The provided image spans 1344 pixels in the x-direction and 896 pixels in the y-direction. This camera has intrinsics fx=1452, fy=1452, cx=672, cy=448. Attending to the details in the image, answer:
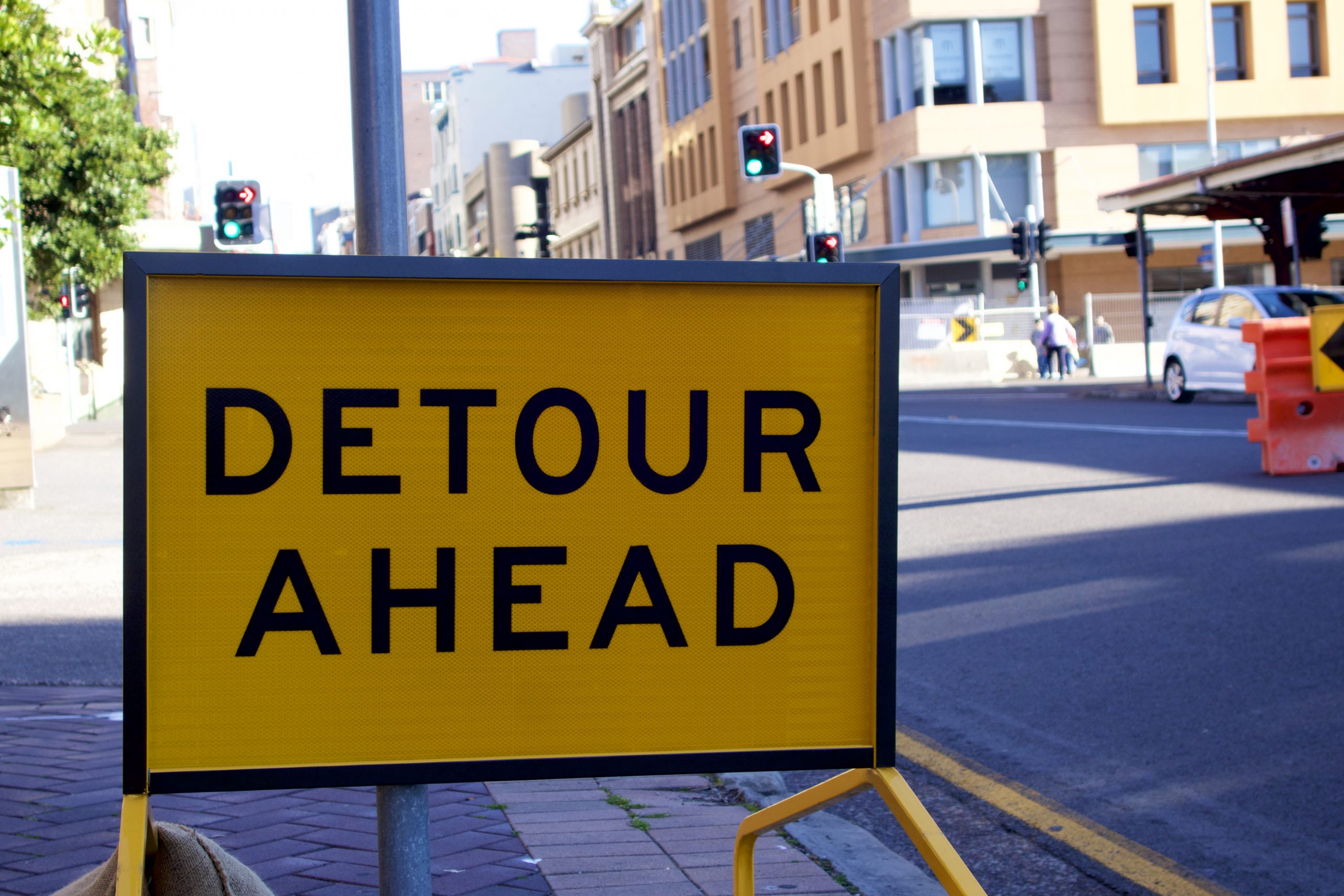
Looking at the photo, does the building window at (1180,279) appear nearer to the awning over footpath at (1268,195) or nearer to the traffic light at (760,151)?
the awning over footpath at (1268,195)

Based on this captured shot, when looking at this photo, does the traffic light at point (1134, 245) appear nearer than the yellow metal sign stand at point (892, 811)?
No

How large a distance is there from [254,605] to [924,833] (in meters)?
1.14

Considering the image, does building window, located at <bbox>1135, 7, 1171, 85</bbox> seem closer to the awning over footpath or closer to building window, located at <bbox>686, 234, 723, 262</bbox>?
the awning over footpath

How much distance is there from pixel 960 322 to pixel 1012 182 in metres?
7.21

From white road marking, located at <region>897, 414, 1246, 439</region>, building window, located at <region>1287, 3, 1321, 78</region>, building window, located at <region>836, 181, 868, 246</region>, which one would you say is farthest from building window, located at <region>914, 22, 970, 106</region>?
white road marking, located at <region>897, 414, 1246, 439</region>

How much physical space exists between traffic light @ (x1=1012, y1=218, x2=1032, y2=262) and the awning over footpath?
227 inches

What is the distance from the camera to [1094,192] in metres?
43.7

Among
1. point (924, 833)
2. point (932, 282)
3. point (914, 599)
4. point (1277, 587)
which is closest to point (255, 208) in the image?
point (914, 599)

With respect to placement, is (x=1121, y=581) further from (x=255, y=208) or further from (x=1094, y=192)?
(x=1094, y=192)

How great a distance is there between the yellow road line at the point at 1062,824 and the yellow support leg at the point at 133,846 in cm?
246

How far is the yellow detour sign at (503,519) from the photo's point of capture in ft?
7.82

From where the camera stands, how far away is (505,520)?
247cm

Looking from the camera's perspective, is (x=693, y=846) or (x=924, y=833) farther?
(x=693, y=846)

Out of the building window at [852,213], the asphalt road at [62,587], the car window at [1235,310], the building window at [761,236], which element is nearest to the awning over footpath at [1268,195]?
the car window at [1235,310]
